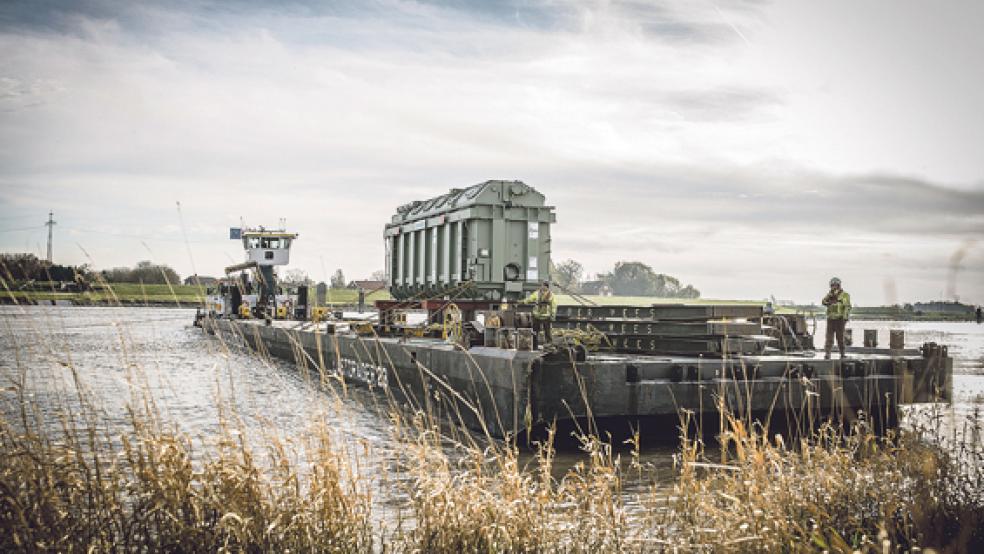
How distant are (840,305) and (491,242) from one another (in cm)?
801

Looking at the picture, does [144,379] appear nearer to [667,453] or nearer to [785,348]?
[667,453]

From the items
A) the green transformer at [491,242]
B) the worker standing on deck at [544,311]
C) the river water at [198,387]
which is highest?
the green transformer at [491,242]

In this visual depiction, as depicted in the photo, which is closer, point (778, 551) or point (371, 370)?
point (778, 551)

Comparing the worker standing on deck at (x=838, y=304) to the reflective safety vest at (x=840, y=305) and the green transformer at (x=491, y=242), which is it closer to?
the reflective safety vest at (x=840, y=305)

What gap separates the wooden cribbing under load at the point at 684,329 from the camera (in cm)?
1437

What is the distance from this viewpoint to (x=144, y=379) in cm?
610

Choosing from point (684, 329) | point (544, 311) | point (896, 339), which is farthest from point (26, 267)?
point (896, 339)

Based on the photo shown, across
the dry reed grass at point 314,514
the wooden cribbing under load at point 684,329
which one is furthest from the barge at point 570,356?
the dry reed grass at point 314,514

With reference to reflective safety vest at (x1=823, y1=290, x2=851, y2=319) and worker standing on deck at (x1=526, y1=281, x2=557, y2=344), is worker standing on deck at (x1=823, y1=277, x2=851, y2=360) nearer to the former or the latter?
reflective safety vest at (x1=823, y1=290, x2=851, y2=319)

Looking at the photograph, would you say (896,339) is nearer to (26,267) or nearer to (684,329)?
(684,329)

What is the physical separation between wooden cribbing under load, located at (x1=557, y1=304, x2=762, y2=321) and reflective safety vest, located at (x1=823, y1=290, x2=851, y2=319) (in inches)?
52.6

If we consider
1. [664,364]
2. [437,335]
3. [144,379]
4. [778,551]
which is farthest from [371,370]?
[778,551]

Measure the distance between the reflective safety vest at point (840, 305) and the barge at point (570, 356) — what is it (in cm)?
103

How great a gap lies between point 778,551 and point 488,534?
1.85 meters
